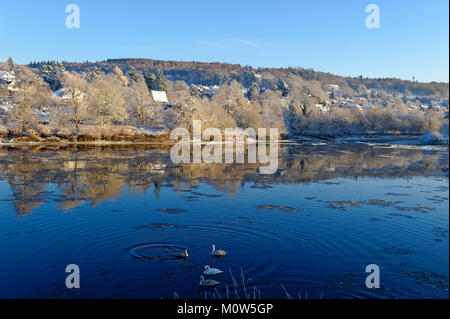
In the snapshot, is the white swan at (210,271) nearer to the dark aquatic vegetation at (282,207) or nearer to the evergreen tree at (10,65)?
the dark aquatic vegetation at (282,207)

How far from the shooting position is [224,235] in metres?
12.1

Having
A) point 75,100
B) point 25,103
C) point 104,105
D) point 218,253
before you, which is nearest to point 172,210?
point 218,253

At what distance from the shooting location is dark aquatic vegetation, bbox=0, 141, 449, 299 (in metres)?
8.51

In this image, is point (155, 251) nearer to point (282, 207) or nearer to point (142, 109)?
point (282, 207)

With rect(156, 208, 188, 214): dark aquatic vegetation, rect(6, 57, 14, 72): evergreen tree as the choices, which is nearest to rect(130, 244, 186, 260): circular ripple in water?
rect(156, 208, 188, 214): dark aquatic vegetation

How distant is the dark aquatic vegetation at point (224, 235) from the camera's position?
8.51 m

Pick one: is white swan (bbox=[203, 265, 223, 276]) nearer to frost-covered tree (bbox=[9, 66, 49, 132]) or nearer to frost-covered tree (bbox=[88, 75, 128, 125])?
frost-covered tree (bbox=[9, 66, 49, 132])

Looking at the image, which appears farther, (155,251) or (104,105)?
(104,105)

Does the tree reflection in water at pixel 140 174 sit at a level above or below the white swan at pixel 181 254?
above

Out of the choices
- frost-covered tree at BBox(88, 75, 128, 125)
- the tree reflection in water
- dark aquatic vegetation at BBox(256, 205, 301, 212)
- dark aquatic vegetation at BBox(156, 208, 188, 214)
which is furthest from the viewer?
frost-covered tree at BBox(88, 75, 128, 125)

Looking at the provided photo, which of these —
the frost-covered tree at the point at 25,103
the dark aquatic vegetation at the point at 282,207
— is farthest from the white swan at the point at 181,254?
the frost-covered tree at the point at 25,103

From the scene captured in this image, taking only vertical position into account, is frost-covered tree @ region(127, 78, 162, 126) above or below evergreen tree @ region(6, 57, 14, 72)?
below
